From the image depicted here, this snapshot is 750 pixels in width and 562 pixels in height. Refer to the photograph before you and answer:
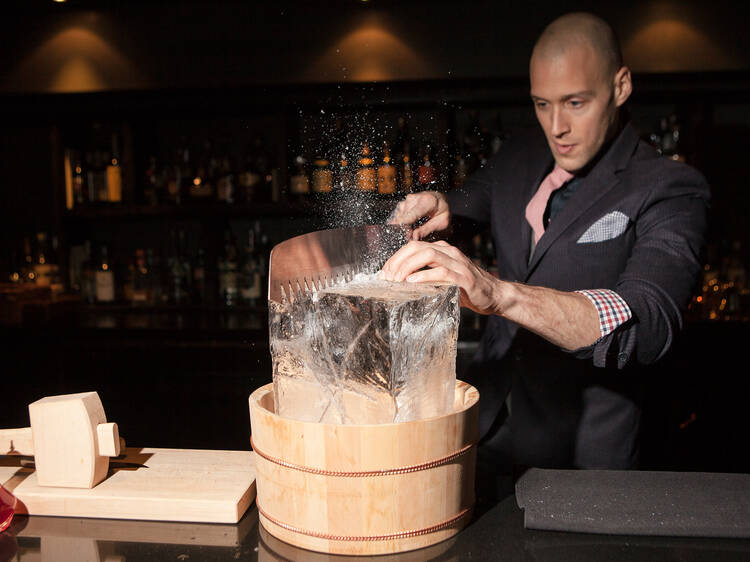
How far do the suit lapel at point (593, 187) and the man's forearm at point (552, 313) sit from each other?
0.51 meters

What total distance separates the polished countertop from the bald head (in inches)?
44.0

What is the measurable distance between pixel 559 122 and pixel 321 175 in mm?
1491

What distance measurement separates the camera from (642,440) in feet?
5.84

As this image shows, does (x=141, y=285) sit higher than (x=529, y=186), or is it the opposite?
(x=529, y=186)

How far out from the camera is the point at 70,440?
1.01 meters

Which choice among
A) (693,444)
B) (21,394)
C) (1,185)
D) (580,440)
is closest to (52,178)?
(1,185)

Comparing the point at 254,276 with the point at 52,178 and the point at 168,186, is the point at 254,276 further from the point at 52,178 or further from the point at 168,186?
the point at 52,178

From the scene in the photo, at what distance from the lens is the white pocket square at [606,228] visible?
5.44 feet

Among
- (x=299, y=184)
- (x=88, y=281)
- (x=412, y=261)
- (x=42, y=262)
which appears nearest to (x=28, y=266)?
(x=42, y=262)

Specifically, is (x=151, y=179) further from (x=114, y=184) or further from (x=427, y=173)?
(x=427, y=173)

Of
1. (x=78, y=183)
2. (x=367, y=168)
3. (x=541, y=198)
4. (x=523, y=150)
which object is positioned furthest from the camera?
(x=78, y=183)

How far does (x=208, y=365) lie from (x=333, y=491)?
2.07 m

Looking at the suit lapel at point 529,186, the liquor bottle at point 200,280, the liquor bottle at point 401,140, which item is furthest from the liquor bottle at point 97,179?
the suit lapel at point 529,186

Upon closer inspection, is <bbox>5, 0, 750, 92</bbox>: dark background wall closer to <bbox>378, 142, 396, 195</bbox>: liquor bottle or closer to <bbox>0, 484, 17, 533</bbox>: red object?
<bbox>378, 142, 396, 195</bbox>: liquor bottle
